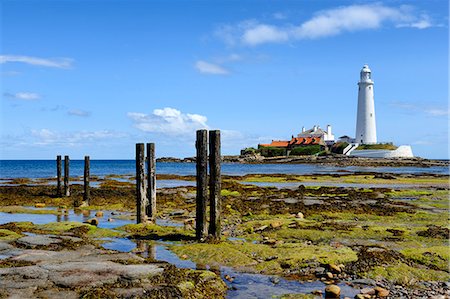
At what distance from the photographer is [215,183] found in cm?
1559

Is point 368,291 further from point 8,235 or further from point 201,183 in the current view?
point 8,235

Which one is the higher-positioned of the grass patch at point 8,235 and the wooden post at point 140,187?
the wooden post at point 140,187

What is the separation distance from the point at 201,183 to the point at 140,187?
5784 mm

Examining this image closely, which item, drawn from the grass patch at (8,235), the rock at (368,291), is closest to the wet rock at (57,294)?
the rock at (368,291)

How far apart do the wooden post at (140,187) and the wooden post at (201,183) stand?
201 inches

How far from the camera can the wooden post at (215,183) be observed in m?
15.5

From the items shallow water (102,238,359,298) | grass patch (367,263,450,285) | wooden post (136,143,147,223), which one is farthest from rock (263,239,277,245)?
wooden post (136,143,147,223)

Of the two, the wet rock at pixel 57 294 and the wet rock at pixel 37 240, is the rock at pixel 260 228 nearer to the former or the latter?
the wet rock at pixel 37 240

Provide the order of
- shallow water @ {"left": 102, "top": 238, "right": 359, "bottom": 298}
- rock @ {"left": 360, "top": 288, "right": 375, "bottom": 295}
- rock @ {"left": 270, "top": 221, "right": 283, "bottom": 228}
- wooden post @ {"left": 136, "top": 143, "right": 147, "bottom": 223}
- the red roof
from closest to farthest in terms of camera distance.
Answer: rock @ {"left": 360, "top": 288, "right": 375, "bottom": 295} → shallow water @ {"left": 102, "top": 238, "right": 359, "bottom": 298} → rock @ {"left": 270, "top": 221, "right": 283, "bottom": 228} → wooden post @ {"left": 136, "top": 143, "right": 147, "bottom": 223} → the red roof

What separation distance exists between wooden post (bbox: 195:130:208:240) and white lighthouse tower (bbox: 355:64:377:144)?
103918 millimetres

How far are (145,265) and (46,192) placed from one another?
26.8 m

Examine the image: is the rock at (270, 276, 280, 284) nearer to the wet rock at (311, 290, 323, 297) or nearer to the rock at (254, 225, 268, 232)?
the wet rock at (311, 290, 323, 297)

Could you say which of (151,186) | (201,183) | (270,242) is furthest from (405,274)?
(151,186)

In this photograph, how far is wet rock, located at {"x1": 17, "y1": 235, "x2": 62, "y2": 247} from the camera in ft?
46.4
